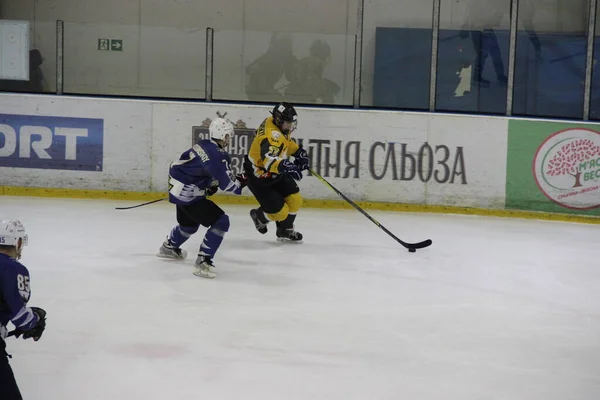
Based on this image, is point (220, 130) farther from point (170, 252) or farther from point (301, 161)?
point (301, 161)

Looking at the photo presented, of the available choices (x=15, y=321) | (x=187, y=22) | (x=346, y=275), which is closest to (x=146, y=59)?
(x=187, y=22)

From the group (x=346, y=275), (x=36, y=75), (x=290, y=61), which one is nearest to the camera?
(x=346, y=275)

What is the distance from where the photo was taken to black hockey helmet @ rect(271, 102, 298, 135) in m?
7.02

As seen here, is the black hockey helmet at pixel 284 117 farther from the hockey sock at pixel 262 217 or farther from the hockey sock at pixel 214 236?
the hockey sock at pixel 214 236

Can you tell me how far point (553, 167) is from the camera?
29.2ft

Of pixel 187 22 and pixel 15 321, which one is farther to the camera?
pixel 187 22

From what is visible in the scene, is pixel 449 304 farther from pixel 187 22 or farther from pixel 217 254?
pixel 187 22

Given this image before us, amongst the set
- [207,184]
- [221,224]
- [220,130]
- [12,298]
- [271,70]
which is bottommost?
[221,224]

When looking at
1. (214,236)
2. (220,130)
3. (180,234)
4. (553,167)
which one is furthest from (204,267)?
(553,167)

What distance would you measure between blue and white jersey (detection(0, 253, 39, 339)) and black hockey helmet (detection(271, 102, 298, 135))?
4123mm

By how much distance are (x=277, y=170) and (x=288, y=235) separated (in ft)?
1.94

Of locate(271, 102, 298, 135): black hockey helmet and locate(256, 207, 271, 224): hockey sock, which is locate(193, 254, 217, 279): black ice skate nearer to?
locate(256, 207, 271, 224): hockey sock

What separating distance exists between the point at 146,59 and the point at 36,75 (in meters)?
1.30

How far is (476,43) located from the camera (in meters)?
9.95
